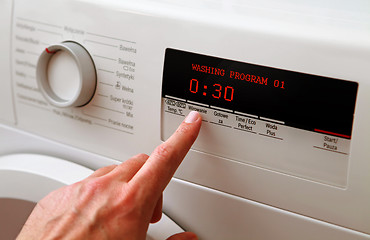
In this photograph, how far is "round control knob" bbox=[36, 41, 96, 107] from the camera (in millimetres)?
503

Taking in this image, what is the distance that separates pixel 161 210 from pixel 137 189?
0.27 feet

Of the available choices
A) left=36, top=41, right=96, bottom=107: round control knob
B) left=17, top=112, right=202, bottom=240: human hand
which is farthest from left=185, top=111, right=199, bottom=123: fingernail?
left=36, top=41, right=96, bottom=107: round control knob

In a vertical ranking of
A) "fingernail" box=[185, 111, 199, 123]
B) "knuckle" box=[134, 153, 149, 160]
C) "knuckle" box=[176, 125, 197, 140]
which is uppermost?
"fingernail" box=[185, 111, 199, 123]

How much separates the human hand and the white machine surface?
0.04 metres

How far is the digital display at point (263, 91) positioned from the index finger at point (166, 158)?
3 cm

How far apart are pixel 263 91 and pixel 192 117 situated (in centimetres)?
8

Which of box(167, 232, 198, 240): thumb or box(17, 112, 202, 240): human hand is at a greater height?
box(17, 112, 202, 240): human hand

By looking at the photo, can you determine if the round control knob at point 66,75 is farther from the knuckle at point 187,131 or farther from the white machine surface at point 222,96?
the knuckle at point 187,131

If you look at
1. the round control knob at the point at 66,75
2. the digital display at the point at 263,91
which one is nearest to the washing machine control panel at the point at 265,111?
the digital display at the point at 263,91

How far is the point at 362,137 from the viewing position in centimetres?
39

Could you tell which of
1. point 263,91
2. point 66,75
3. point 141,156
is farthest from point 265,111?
point 66,75

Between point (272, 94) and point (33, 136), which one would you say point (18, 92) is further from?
point (272, 94)

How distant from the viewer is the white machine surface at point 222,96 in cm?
40

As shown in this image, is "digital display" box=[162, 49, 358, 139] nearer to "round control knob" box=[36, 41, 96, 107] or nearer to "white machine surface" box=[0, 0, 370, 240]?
"white machine surface" box=[0, 0, 370, 240]
